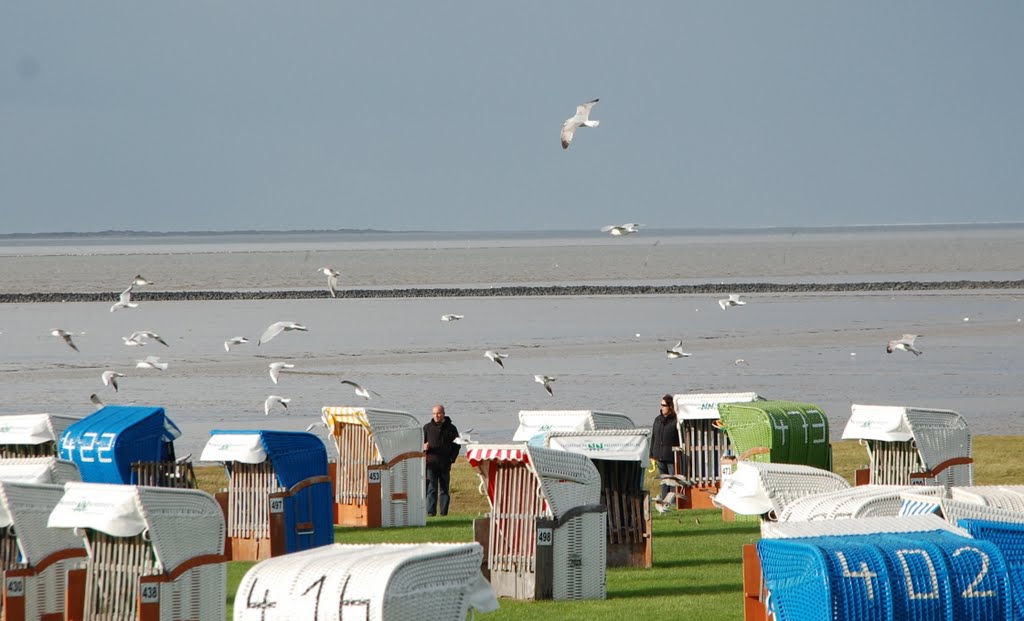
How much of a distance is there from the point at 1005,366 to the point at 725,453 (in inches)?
965

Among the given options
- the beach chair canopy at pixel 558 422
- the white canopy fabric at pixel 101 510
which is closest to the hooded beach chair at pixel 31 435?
the beach chair canopy at pixel 558 422

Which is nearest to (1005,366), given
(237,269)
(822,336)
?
(822,336)

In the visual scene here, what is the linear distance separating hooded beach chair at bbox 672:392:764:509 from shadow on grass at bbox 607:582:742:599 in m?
7.42

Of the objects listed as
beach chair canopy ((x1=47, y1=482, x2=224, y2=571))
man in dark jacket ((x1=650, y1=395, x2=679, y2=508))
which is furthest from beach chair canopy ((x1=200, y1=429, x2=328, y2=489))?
man in dark jacket ((x1=650, y1=395, x2=679, y2=508))

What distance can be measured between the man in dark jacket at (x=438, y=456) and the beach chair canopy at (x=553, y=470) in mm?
7251

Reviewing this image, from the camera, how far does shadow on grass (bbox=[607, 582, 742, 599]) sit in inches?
590

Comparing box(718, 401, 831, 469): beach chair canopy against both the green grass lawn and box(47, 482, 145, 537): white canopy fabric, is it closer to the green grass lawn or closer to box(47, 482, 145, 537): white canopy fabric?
the green grass lawn

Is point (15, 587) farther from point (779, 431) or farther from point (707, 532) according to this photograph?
point (779, 431)

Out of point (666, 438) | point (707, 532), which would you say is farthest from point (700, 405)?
point (707, 532)

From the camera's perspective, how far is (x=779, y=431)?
69.7 ft

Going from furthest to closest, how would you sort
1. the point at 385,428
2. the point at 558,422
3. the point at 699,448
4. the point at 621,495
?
the point at 699,448, the point at 558,422, the point at 385,428, the point at 621,495

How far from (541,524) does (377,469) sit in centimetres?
615

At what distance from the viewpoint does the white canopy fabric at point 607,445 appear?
16656 mm

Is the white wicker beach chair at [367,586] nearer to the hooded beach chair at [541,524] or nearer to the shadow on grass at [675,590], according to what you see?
the hooded beach chair at [541,524]
